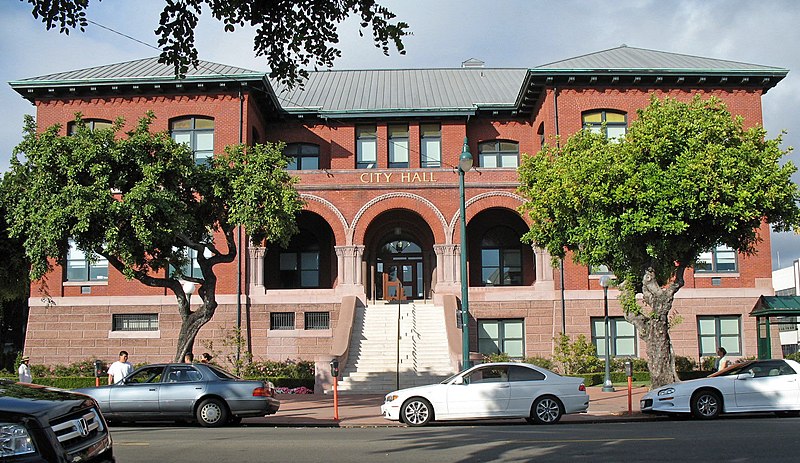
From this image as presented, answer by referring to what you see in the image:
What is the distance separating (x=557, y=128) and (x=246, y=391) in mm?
18871

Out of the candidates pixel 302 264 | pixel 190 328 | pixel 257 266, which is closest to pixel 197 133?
pixel 257 266

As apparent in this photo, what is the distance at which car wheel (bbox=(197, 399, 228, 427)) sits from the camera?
52.6 ft

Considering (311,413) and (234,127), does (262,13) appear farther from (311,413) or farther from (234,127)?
(234,127)

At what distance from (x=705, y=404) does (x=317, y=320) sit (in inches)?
667

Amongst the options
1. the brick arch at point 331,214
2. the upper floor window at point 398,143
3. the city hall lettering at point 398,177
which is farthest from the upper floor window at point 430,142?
the brick arch at point 331,214

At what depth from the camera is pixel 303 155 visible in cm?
3541

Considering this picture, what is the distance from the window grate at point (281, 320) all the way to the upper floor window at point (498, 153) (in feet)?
37.1

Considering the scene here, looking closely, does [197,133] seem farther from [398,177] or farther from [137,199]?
[137,199]

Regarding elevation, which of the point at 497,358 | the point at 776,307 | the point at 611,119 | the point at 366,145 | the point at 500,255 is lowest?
the point at 497,358

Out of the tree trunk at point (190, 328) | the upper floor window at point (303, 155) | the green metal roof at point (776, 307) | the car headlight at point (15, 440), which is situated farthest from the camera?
the upper floor window at point (303, 155)

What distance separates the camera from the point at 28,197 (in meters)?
19.1

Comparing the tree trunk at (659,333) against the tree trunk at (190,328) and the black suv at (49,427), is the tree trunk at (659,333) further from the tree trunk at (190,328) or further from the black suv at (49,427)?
the black suv at (49,427)

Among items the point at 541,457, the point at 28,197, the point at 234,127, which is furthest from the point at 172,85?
the point at 541,457

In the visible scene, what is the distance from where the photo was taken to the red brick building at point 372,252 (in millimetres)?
30078
